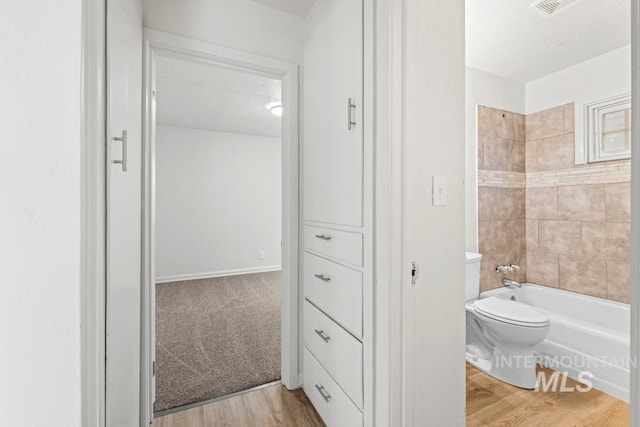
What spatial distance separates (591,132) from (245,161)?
171 inches

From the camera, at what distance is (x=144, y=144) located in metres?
1.41

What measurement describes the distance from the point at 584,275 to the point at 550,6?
7.04ft

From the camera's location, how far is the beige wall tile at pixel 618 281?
222 centimetres

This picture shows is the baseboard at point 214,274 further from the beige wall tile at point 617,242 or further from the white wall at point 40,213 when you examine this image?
the white wall at point 40,213

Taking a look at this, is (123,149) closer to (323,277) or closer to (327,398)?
(323,277)

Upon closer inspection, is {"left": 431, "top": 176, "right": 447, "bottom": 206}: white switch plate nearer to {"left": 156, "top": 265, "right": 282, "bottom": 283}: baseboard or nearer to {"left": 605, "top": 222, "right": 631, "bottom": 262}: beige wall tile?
{"left": 605, "top": 222, "right": 631, "bottom": 262}: beige wall tile

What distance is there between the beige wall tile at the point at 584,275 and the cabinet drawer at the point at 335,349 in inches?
97.4

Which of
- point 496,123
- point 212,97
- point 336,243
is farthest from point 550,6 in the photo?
point 212,97

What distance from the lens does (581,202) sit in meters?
2.49

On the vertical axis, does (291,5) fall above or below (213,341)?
above

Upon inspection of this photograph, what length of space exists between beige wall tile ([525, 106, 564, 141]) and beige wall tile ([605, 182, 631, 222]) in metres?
0.66

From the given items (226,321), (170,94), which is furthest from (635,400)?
(170,94)

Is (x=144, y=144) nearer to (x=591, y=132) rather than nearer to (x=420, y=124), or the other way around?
(x=420, y=124)

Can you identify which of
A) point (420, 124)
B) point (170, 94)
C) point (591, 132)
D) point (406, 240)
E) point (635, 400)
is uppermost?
point (170, 94)
